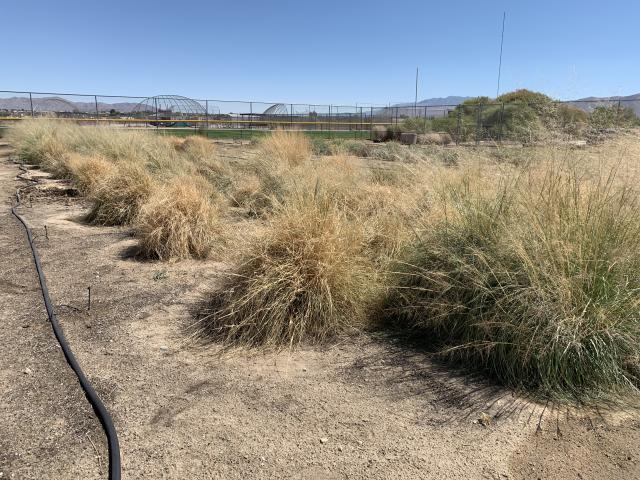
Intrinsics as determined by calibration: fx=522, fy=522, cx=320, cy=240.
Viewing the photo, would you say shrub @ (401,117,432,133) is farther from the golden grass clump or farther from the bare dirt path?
the bare dirt path

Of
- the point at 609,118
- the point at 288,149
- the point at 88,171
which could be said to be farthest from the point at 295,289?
the point at 88,171

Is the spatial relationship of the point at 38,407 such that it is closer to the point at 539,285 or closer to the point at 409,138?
the point at 539,285

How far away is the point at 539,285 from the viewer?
3398 millimetres

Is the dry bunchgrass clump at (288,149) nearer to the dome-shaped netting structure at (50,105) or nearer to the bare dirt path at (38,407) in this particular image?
the bare dirt path at (38,407)

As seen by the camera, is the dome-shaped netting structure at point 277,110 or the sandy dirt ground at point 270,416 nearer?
the sandy dirt ground at point 270,416

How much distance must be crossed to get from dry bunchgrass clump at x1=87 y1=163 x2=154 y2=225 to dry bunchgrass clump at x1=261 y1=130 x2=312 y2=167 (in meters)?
2.90

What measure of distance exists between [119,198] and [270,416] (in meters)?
6.53

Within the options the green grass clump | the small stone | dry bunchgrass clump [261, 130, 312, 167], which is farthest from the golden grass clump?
the small stone

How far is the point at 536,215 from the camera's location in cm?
388

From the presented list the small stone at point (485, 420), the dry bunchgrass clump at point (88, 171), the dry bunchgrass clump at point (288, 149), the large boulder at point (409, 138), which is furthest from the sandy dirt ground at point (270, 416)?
the large boulder at point (409, 138)

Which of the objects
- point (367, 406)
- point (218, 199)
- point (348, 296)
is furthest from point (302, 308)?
point (218, 199)

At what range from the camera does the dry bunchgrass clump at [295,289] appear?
13.7 feet

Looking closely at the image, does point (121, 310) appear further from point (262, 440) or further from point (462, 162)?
point (462, 162)

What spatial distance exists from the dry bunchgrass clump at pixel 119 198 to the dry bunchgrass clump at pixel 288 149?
9.51 feet
